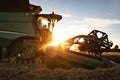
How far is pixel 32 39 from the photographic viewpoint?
568 inches

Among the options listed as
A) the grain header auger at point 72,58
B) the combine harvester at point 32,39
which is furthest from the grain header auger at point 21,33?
the grain header auger at point 72,58

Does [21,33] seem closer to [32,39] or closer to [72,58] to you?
[32,39]

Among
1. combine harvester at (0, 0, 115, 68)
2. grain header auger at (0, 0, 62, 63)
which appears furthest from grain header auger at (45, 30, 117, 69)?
grain header auger at (0, 0, 62, 63)

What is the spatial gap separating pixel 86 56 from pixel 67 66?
879 mm

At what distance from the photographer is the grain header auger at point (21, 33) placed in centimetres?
1420

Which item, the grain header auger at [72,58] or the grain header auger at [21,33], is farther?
the grain header auger at [21,33]

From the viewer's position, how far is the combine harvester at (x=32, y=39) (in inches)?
476

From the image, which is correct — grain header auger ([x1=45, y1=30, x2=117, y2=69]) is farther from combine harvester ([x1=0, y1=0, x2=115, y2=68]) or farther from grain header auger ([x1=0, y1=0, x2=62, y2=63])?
grain header auger ([x1=0, y1=0, x2=62, y2=63])

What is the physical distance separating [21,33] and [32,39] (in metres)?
0.49

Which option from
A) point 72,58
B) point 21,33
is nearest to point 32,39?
point 21,33

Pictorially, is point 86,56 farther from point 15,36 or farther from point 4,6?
point 4,6

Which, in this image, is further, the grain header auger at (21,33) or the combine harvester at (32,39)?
the grain header auger at (21,33)

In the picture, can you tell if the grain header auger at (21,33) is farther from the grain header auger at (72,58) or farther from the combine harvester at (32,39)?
the grain header auger at (72,58)

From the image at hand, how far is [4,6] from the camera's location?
50.2 ft
